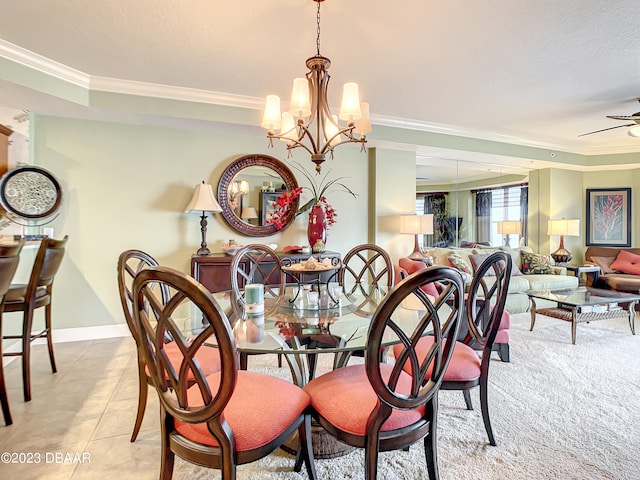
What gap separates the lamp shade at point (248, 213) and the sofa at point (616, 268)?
5097 mm

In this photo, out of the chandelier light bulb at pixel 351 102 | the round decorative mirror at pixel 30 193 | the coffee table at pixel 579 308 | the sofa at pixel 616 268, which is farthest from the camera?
the sofa at pixel 616 268

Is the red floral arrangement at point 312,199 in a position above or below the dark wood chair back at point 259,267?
above

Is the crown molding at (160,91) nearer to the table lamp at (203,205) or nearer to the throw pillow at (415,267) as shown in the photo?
the table lamp at (203,205)

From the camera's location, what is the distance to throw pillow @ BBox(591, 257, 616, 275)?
5367mm

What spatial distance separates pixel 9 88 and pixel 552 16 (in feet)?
13.5

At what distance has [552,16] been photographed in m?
2.27

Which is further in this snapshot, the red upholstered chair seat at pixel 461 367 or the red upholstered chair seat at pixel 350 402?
the red upholstered chair seat at pixel 461 367

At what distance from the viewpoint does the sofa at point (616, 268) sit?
4.84 m

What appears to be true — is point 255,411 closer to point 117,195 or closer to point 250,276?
point 250,276

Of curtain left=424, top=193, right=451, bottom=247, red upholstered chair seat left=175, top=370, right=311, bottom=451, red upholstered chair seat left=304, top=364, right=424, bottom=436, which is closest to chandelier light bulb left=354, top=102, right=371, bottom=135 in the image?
red upholstered chair seat left=304, top=364, right=424, bottom=436

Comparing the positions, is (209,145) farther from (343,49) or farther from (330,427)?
(330,427)

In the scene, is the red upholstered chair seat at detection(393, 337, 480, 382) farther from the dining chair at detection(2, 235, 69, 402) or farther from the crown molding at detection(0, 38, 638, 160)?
the crown molding at detection(0, 38, 638, 160)

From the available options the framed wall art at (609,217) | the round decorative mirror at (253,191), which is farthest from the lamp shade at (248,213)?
the framed wall art at (609,217)

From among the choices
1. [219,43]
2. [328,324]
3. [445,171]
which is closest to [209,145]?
[219,43]
